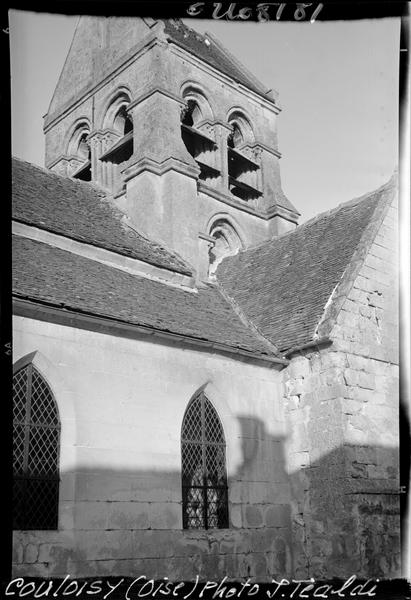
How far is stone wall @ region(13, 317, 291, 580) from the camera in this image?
8.86 metres

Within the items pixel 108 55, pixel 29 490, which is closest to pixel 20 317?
pixel 29 490

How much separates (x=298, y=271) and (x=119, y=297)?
13.6 feet

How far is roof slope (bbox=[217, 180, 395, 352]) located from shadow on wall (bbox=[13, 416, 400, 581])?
186cm

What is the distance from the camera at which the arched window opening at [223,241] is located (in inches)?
695

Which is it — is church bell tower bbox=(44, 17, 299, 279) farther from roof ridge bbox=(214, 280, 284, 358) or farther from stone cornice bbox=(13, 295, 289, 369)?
stone cornice bbox=(13, 295, 289, 369)

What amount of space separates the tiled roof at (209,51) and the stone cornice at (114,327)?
29.6ft

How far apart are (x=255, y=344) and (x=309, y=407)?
1.33 meters

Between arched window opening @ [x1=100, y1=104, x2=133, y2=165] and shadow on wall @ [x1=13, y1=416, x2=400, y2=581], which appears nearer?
shadow on wall @ [x1=13, y1=416, x2=400, y2=581]

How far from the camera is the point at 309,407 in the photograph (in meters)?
11.3

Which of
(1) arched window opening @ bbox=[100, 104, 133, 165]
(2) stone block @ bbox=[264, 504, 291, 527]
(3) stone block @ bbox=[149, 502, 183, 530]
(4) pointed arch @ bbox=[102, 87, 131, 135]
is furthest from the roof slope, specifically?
(4) pointed arch @ bbox=[102, 87, 131, 135]

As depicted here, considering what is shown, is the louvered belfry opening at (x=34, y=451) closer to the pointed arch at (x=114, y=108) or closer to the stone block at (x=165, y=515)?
the stone block at (x=165, y=515)

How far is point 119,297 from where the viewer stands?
35.6ft

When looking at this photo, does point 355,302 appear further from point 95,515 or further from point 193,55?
point 193,55

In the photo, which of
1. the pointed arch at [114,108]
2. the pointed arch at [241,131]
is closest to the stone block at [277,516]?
the pointed arch at [114,108]
